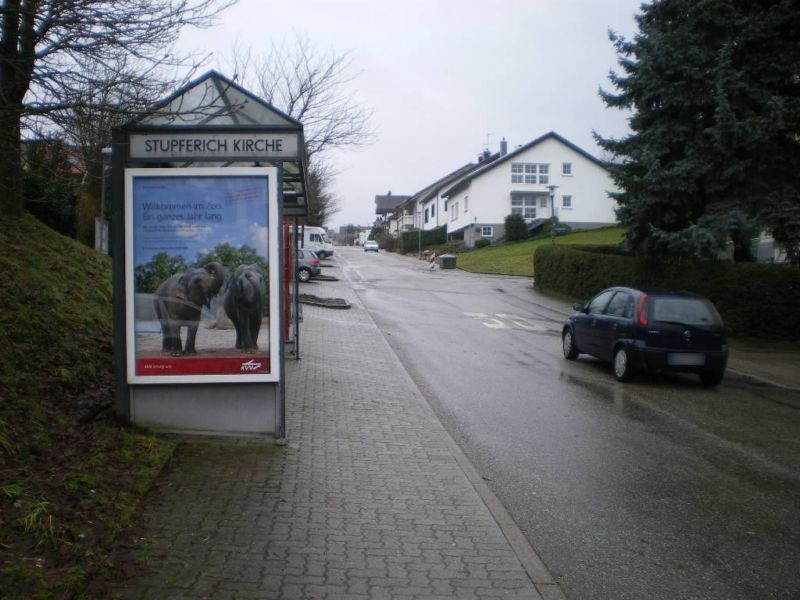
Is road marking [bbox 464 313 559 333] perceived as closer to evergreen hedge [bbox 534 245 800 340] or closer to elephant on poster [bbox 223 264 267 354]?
evergreen hedge [bbox 534 245 800 340]

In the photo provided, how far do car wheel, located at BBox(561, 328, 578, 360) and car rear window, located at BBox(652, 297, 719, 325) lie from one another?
257 centimetres

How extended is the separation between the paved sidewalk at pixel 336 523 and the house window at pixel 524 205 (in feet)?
183

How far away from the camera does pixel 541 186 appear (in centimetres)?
6169

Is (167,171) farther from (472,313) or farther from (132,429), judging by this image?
(472,313)

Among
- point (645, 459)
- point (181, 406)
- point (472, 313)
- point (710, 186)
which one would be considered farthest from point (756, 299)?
point (181, 406)

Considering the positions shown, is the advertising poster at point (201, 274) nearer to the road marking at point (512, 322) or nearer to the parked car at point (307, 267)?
the road marking at point (512, 322)

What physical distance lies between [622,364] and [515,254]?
125ft

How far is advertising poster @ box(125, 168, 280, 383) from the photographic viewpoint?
679 cm

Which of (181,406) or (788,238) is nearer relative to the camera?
(181,406)

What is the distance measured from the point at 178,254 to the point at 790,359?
13.3 metres

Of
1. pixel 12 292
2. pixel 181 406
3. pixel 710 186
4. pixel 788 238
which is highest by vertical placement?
pixel 710 186

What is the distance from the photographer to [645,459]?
7.52 m

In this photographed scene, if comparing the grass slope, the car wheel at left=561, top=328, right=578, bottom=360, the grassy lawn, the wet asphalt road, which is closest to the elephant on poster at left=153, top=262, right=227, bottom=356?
the grass slope

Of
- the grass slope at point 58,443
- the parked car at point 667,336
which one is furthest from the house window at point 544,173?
the grass slope at point 58,443
